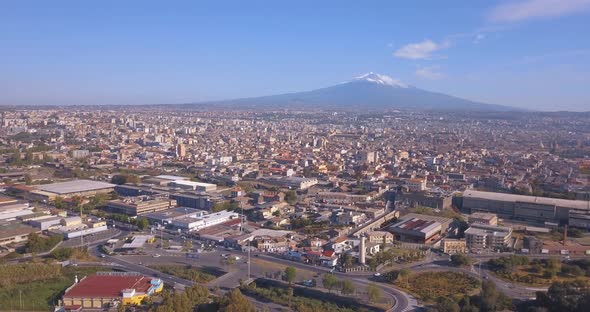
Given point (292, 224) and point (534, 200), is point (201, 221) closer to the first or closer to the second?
point (292, 224)

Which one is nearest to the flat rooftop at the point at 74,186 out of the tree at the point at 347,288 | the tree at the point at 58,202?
the tree at the point at 58,202

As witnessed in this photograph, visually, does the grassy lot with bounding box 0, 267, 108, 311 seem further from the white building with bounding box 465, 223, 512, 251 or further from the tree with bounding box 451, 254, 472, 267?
the white building with bounding box 465, 223, 512, 251

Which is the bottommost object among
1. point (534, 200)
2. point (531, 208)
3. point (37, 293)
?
point (37, 293)

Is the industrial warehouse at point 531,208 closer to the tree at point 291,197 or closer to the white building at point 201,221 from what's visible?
the tree at point 291,197

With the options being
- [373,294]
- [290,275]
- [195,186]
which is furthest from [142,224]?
[373,294]

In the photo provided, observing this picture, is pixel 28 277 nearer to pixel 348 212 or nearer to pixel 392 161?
pixel 348 212

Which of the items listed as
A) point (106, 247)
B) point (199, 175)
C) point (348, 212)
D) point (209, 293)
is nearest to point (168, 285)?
point (209, 293)

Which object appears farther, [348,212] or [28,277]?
[348,212]
